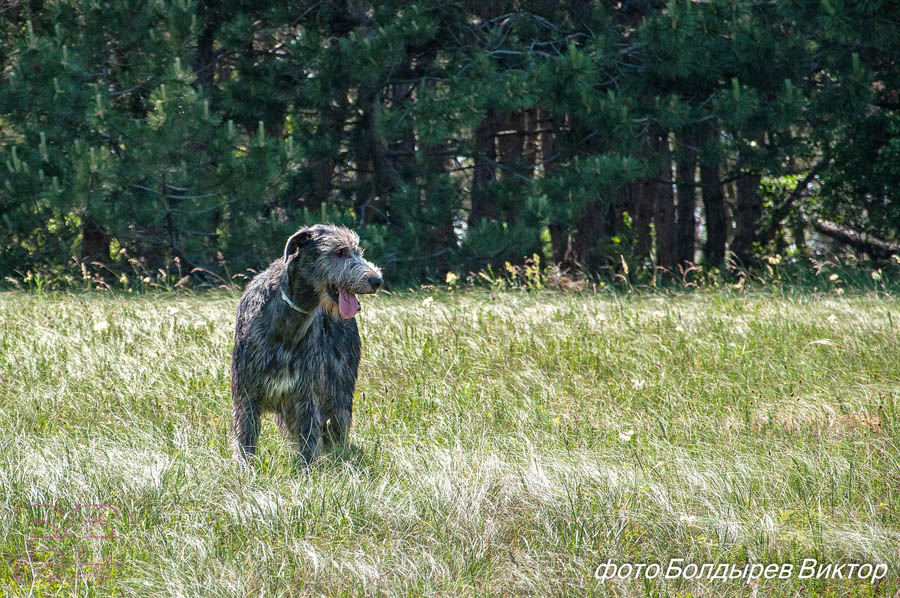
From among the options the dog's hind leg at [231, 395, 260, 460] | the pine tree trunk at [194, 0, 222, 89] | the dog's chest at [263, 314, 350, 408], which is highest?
the pine tree trunk at [194, 0, 222, 89]

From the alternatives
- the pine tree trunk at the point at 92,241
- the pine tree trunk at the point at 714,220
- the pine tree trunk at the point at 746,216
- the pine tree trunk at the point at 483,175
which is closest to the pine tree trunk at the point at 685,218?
the pine tree trunk at the point at 714,220

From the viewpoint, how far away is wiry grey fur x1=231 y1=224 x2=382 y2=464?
4.91m

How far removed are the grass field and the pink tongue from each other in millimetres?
810

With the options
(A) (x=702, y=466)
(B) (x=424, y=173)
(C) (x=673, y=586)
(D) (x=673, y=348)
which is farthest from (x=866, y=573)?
(B) (x=424, y=173)

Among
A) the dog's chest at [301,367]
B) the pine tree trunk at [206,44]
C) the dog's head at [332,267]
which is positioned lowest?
the dog's chest at [301,367]

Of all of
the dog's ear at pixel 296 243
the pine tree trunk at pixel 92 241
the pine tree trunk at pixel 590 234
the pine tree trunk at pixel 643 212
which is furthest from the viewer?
the pine tree trunk at pixel 643 212

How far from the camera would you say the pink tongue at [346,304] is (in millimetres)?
4770

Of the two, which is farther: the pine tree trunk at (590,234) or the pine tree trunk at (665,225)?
the pine tree trunk at (665,225)

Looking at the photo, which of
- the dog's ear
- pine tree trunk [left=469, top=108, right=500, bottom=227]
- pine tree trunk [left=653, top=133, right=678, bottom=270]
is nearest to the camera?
the dog's ear

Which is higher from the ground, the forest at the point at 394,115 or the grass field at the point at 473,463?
the forest at the point at 394,115

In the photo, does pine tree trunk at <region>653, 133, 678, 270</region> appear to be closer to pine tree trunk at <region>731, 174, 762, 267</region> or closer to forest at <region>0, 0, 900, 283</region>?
pine tree trunk at <region>731, 174, 762, 267</region>

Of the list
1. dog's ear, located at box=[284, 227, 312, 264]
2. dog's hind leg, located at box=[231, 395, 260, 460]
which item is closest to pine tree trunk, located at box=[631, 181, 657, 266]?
dog's ear, located at box=[284, 227, 312, 264]

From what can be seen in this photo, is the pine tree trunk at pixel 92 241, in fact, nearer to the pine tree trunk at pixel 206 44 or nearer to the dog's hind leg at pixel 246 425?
the pine tree trunk at pixel 206 44

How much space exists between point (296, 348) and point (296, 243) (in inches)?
22.4
